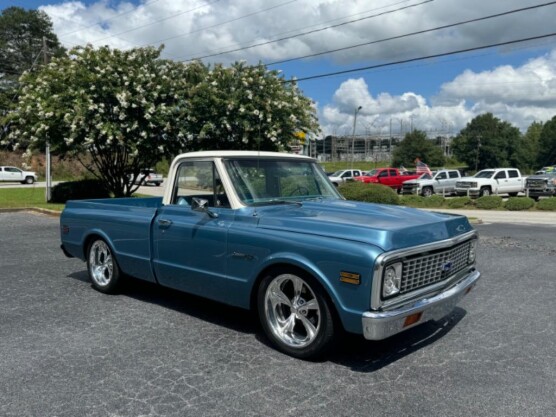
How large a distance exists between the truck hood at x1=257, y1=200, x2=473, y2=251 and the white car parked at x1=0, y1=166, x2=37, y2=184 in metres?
48.2

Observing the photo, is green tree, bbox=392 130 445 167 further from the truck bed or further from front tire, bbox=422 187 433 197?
the truck bed

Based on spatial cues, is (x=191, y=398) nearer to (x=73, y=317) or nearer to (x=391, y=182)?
(x=73, y=317)

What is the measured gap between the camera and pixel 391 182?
3812cm

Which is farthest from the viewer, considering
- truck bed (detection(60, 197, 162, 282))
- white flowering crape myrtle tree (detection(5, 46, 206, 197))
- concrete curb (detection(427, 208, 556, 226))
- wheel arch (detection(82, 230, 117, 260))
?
concrete curb (detection(427, 208, 556, 226))

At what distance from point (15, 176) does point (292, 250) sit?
4922cm

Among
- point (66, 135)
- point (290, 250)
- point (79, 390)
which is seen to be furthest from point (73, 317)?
→ point (66, 135)

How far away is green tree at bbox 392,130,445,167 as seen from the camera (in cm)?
9850

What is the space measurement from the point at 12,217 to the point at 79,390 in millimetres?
14156

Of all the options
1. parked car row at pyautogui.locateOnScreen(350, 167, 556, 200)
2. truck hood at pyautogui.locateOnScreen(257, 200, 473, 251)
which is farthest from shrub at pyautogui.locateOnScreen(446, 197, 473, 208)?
truck hood at pyautogui.locateOnScreen(257, 200, 473, 251)

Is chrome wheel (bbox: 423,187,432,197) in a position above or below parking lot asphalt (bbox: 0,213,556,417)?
A: above

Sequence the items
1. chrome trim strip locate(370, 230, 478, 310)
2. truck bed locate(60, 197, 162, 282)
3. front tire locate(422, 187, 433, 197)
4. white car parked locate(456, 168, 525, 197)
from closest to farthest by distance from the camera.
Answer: chrome trim strip locate(370, 230, 478, 310) < truck bed locate(60, 197, 162, 282) < white car parked locate(456, 168, 525, 197) < front tire locate(422, 187, 433, 197)

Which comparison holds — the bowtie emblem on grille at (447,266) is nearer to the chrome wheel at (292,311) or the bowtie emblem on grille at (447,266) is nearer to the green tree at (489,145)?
the chrome wheel at (292,311)

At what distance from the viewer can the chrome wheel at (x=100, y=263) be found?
20.4ft

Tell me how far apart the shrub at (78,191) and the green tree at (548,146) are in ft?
355
